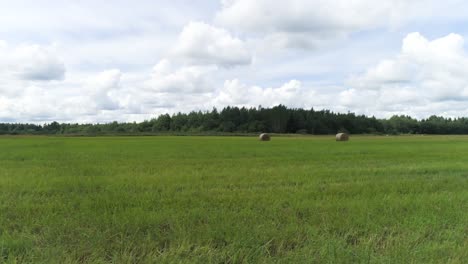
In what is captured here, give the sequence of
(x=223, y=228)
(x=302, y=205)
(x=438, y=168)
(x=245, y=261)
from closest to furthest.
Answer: (x=245, y=261)
(x=223, y=228)
(x=302, y=205)
(x=438, y=168)

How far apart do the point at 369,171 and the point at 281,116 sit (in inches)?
4656

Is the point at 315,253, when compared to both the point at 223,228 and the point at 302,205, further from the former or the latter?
the point at 302,205

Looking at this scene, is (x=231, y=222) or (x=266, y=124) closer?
(x=231, y=222)

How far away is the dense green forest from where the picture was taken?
129375mm

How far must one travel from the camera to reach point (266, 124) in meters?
130

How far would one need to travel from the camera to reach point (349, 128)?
13875cm

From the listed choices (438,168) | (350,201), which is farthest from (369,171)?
(350,201)

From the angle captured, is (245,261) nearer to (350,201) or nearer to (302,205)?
(302,205)

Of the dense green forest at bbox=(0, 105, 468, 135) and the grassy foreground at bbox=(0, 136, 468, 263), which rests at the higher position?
the dense green forest at bbox=(0, 105, 468, 135)

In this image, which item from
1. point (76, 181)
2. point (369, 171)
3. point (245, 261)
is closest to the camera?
point (245, 261)

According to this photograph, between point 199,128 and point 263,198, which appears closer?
point 263,198

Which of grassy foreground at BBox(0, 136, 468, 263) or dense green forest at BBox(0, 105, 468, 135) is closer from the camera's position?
grassy foreground at BBox(0, 136, 468, 263)

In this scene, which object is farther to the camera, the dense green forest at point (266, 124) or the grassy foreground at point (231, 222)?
the dense green forest at point (266, 124)

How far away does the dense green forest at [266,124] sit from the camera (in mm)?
129375
